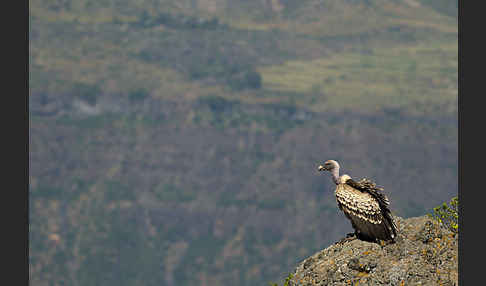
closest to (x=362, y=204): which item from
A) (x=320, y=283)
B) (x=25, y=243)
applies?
(x=320, y=283)

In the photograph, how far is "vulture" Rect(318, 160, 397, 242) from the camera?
38281mm

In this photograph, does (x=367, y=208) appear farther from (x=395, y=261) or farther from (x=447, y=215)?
(x=447, y=215)

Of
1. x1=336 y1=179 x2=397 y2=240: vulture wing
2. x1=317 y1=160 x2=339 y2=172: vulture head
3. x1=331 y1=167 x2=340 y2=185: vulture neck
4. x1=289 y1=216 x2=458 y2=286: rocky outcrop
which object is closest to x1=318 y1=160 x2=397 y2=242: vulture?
x1=336 y1=179 x2=397 y2=240: vulture wing

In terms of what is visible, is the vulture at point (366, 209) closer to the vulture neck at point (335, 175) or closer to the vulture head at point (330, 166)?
the vulture neck at point (335, 175)

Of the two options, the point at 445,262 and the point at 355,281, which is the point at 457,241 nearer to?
the point at 445,262

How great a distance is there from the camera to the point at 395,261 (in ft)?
120

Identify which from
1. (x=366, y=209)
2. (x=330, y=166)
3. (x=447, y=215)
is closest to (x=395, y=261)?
(x=366, y=209)

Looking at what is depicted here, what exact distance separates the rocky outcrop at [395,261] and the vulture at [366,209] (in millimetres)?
483

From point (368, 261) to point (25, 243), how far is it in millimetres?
19932

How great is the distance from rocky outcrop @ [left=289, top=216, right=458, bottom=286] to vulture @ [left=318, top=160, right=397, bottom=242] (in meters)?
0.48

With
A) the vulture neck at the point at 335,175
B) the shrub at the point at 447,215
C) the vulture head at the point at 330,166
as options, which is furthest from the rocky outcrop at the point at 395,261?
the vulture head at the point at 330,166

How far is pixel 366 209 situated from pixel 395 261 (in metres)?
3.32
